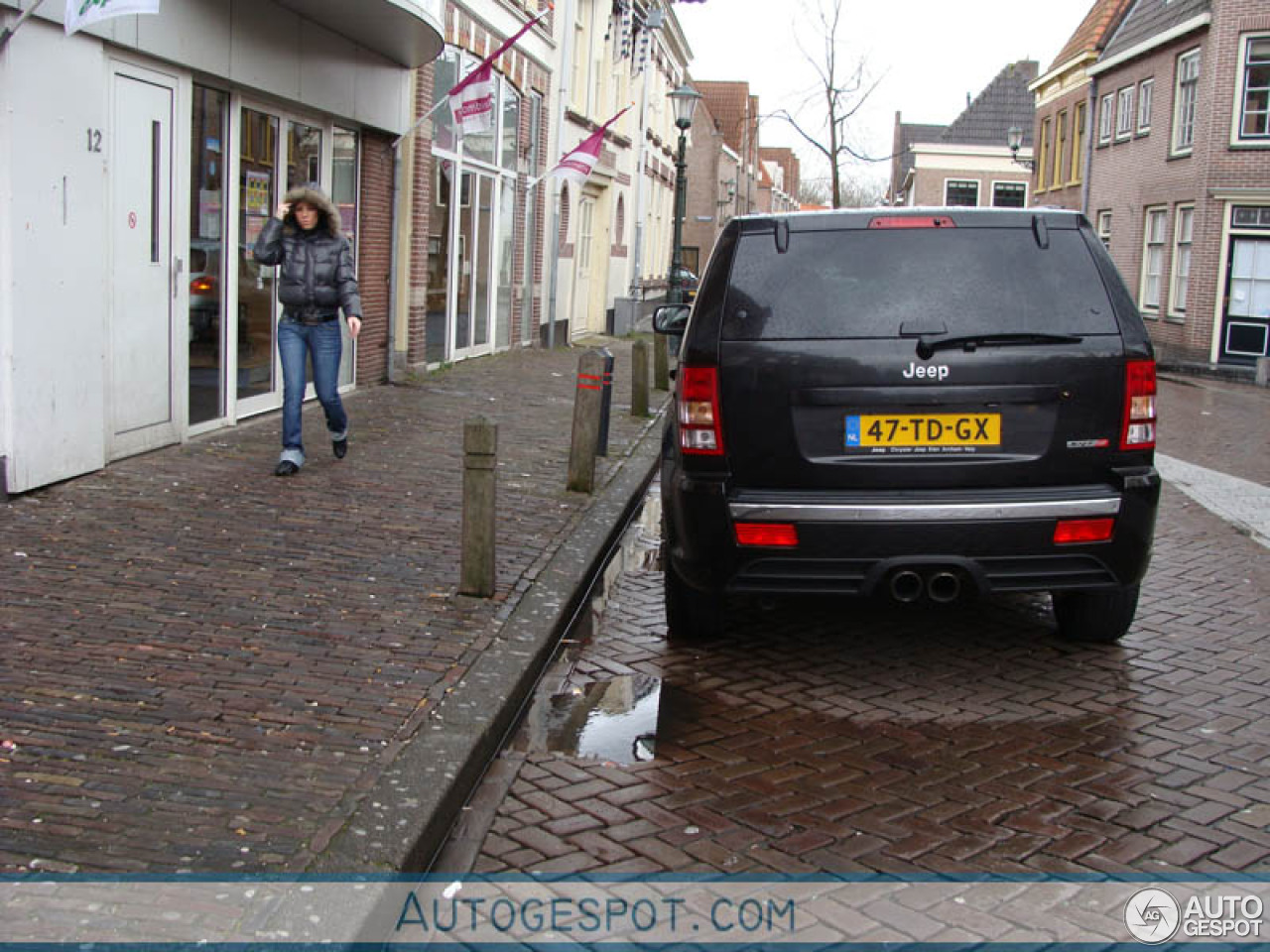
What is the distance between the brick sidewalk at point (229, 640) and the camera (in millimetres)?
3586

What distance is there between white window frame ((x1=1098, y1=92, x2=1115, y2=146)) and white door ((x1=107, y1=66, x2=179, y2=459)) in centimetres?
2881

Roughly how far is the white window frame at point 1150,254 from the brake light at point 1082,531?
2577cm

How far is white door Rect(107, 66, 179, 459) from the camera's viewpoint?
827cm

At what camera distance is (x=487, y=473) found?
5.89m

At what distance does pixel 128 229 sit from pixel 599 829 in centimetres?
603

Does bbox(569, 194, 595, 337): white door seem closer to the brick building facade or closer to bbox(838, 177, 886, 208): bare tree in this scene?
the brick building facade

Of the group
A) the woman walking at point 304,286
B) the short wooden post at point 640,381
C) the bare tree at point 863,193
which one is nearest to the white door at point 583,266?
the short wooden post at point 640,381

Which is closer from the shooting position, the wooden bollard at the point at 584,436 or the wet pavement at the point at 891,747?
the wet pavement at the point at 891,747

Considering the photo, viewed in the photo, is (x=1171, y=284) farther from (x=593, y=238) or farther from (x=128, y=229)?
(x=128, y=229)

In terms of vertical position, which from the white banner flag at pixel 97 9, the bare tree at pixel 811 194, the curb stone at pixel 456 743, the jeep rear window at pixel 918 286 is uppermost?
the bare tree at pixel 811 194

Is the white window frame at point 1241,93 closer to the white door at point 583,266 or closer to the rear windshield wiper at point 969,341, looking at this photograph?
the white door at point 583,266

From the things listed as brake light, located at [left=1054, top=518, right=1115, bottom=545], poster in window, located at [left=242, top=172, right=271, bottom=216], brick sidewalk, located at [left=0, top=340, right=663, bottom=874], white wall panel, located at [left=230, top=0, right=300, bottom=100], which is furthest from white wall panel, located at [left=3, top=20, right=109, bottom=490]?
brake light, located at [left=1054, top=518, right=1115, bottom=545]

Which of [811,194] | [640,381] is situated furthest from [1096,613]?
[811,194]

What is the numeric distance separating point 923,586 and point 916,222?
140cm
